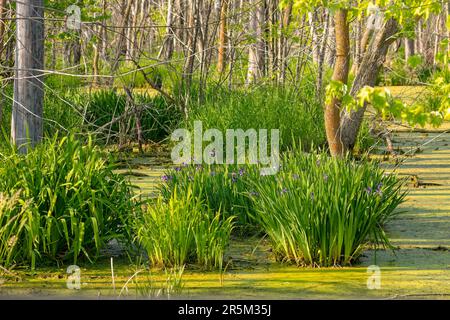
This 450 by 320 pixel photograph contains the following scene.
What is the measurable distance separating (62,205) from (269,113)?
181 inches

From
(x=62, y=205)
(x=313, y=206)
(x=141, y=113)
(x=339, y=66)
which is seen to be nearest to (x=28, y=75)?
(x=62, y=205)

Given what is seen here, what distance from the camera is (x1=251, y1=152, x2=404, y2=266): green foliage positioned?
5.80m

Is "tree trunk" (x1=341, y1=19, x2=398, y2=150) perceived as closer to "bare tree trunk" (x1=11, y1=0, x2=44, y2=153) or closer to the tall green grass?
the tall green grass

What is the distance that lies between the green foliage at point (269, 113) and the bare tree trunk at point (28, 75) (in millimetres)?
3182

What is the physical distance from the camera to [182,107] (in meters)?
11.4

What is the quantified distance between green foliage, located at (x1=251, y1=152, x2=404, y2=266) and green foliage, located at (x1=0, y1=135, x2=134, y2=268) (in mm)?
979

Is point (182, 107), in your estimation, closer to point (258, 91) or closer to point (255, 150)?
point (258, 91)

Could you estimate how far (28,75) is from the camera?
6984 mm

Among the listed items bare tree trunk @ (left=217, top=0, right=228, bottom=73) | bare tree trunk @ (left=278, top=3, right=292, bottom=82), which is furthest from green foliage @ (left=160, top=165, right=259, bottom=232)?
bare tree trunk @ (left=217, top=0, right=228, bottom=73)

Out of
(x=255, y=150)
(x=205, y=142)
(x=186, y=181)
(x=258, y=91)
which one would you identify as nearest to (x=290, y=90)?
(x=258, y=91)

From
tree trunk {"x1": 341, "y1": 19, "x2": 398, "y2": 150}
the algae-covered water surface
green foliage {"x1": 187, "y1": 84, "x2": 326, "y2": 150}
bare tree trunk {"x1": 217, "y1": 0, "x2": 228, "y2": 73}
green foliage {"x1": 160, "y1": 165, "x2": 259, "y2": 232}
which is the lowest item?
the algae-covered water surface

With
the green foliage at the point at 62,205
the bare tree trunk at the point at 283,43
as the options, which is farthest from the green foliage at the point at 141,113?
the green foliage at the point at 62,205

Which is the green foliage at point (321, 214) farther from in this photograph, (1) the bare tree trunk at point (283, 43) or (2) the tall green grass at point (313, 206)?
(1) the bare tree trunk at point (283, 43)

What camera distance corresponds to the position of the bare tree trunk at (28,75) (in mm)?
6918
